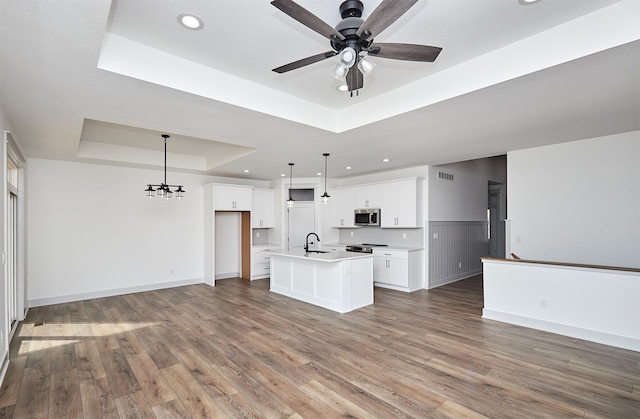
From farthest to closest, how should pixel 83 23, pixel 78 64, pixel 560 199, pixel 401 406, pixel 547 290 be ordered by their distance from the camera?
pixel 560 199 < pixel 547 290 < pixel 401 406 < pixel 78 64 < pixel 83 23

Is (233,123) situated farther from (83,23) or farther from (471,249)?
(471,249)

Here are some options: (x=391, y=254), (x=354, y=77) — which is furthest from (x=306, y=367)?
(x=391, y=254)

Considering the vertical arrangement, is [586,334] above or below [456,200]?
below

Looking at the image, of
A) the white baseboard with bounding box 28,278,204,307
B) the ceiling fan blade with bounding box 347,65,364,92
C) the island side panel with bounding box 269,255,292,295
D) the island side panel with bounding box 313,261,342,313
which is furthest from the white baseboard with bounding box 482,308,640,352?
the white baseboard with bounding box 28,278,204,307

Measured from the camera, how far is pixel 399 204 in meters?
6.73

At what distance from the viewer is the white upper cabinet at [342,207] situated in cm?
771

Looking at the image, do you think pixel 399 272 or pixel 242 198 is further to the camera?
pixel 242 198

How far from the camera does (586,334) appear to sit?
3729mm

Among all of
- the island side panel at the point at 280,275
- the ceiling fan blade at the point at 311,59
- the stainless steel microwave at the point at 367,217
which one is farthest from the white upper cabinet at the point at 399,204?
the ceiling fan blade at the point at 311,59

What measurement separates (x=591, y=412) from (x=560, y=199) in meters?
3.29

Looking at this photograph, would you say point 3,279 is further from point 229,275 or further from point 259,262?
point 229,275

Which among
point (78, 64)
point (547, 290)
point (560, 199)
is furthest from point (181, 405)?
point (560, 199)

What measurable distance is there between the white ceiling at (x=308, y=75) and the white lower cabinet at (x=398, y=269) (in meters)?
2.72

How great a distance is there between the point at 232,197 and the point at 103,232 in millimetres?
2588
